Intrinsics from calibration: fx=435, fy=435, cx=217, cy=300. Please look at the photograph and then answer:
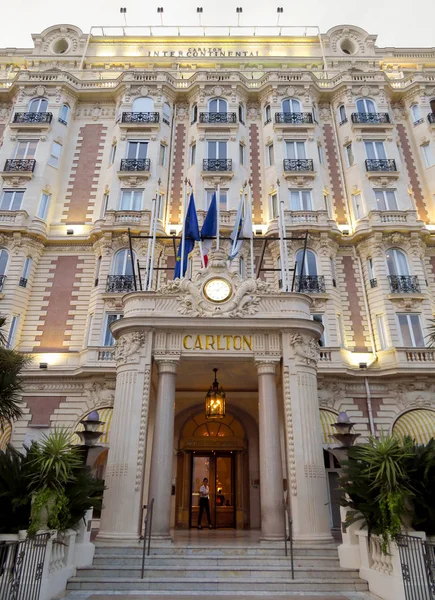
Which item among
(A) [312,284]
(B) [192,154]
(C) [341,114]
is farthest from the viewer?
(C) [341,114]

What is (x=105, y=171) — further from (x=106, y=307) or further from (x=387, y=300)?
(x=387, y=300)

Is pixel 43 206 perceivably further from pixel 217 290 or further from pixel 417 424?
pixel 417 424

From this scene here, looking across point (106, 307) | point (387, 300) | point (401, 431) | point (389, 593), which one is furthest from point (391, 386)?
point (106, 307)

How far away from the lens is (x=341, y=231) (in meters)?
23.9

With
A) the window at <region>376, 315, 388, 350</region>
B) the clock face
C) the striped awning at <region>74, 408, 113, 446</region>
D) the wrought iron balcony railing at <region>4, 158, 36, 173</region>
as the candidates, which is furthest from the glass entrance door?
the wrought iron balcony railing at <region>4, 158, 36, 173</region>

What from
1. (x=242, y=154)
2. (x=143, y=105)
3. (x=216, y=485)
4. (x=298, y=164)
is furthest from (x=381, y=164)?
(x=216, y=485)

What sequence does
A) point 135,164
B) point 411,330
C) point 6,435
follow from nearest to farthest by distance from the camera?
1. point 6,435
2. point 411,330
3. point 135,164

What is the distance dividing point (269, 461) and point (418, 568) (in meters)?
5.01

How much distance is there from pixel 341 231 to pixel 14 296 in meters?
17.2

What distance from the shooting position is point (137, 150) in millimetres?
25766

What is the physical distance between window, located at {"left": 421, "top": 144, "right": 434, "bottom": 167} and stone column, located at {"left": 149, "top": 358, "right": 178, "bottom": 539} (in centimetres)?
2109

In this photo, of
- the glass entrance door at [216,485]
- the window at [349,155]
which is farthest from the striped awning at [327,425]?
the window at [349,155]

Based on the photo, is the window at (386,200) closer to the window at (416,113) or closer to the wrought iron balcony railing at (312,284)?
the wrought iron balcony railing at (312,284)

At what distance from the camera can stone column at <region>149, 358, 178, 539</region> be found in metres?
11.9
